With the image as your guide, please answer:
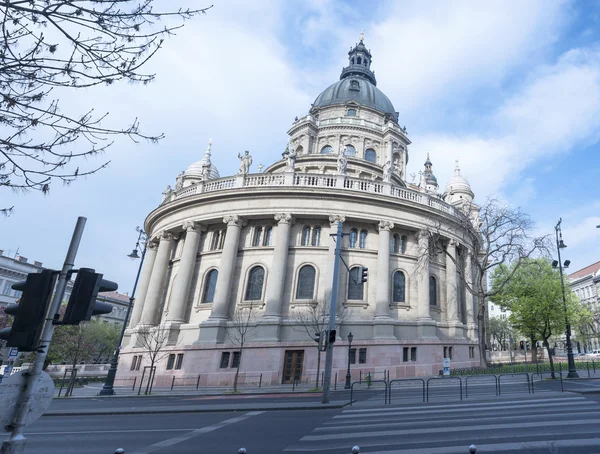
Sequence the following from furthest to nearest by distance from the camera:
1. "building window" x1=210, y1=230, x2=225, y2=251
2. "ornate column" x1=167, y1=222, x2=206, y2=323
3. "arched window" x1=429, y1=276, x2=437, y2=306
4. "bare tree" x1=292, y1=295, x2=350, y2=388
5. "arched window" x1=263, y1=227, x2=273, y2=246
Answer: "building window" x1=210, y1=230, x2=225, y2=251, "arched window" x1=429, y1=276, x2=437, y2=306, "arched window" x1=263, y1=227, x2=273, y2=246, "ornate column" x1=167, y1=222, x2=206, y2=323, "bare tree" x1=292, y1=295, x2=350, y2=388

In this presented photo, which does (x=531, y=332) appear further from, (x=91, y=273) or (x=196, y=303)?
(x=91, y=273)

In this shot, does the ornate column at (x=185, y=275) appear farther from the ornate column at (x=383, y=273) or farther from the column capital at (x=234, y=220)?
the ornate column at (x=383, y=273)

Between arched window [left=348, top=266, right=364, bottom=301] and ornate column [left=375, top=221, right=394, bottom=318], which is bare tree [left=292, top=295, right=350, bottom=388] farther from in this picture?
ornate column [left=375, top=221, right=394, bottom=318]

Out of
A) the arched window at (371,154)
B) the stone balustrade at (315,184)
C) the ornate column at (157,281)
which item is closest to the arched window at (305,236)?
the stone balustrade at (315,184)

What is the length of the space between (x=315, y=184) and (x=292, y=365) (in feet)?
46.3

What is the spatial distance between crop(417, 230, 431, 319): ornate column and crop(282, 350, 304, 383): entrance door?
388 inches

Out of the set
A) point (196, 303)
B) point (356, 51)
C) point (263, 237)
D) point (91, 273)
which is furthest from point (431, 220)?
point (356, 51)

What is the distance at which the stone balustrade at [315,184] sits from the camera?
31562mm

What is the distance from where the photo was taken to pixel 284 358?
88.5 feet

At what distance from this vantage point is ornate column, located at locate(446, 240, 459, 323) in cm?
3200

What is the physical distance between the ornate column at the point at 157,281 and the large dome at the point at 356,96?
30.6 m

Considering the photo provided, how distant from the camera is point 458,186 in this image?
68375 millimetres

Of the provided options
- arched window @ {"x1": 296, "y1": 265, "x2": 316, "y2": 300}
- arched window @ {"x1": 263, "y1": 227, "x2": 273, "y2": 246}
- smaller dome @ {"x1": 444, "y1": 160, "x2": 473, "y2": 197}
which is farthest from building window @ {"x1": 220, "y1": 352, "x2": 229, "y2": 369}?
smaller dome @ {"x1": 444, "y1": 160, "x2": 473, "y2": 197}

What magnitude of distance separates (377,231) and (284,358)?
1249 centimetres
